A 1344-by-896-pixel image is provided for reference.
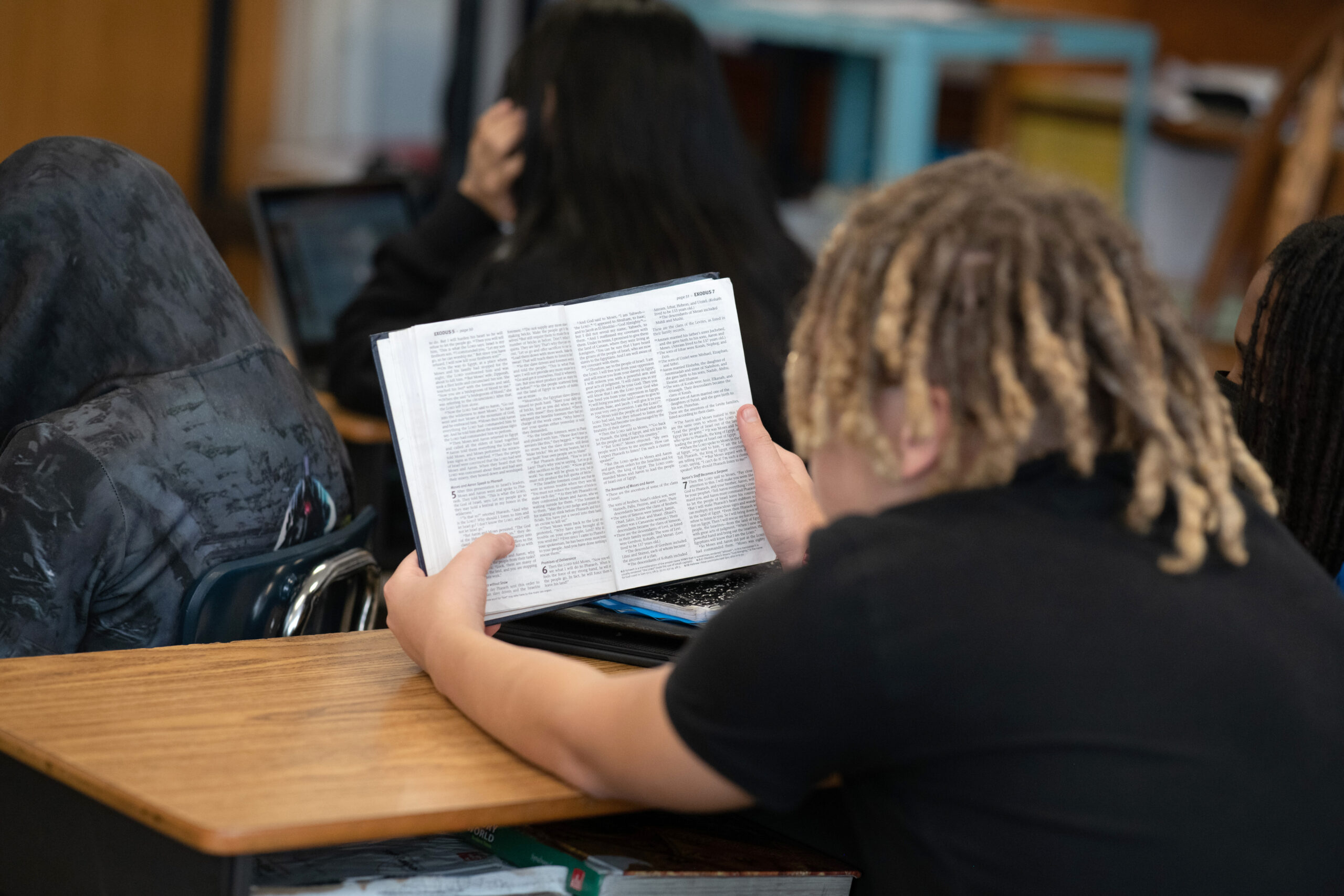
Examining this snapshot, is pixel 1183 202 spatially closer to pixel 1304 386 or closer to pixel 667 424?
pixel 1304 386

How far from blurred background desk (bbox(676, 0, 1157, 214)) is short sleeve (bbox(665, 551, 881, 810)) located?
2691 millimetres

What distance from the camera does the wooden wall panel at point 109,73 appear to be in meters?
3.94

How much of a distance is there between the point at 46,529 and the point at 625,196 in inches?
44.5

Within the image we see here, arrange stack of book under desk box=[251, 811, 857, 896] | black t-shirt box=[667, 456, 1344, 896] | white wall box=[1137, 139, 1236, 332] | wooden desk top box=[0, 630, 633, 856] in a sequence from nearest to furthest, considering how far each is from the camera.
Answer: black t-shirt box=[667, 456, 1344, 896], wooden desk top box=[0, 630, 633, 856], stack of book under desk box=[251, 811, 857, 896], white wall box=[1137, 139, 1236, 332]

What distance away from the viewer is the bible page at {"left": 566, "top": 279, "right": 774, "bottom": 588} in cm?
119

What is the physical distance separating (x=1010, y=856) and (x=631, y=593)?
1.56ft

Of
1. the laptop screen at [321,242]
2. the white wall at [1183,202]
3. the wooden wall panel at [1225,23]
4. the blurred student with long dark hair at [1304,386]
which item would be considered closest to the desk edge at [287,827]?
the blurred student with long dark hair at [1304,386]

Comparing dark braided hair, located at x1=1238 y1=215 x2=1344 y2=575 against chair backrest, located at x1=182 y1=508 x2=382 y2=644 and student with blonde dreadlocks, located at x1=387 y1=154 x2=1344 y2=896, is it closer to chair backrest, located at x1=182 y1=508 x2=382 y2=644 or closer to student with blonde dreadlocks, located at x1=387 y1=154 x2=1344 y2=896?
student with blonde dreadlocks, located at x1=387 y1=154 x2=1344 y2=896

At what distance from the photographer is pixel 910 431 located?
879mm

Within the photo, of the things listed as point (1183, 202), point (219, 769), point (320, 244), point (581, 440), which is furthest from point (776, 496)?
point (1183, 202)

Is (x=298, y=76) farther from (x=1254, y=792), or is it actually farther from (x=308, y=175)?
(x=1254, y=792)

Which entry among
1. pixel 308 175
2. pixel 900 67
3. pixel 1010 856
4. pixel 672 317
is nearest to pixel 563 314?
pixel 672 317

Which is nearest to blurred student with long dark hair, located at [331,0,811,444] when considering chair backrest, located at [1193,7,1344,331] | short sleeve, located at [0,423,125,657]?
short sleeve, located at [0,423,125,657]

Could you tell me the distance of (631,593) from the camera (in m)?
1.24
